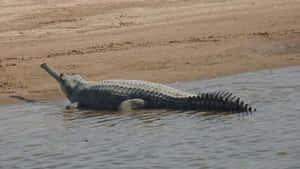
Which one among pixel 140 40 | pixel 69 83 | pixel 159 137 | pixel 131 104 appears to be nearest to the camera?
pixel 159 137

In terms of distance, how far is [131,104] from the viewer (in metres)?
8.42

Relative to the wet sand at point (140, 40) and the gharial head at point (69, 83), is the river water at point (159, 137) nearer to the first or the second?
the gharial head at point (69, 83)

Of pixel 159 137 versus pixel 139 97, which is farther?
pixel 139 97

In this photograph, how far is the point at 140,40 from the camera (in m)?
13.4

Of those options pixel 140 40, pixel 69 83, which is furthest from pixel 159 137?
pixel 140 40

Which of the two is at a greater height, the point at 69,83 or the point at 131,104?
the point at 69,83

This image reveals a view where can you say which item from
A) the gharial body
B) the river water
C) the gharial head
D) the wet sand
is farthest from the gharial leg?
the wet sand

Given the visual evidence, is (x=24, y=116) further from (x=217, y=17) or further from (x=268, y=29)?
(x=217, y=17)

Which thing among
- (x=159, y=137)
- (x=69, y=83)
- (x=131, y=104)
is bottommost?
(x=159, y=137)

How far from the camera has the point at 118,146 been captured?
6285mm

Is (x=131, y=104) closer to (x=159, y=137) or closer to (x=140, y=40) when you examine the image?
(x=159, y=137)

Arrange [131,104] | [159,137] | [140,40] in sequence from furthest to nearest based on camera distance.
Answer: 1. [140,40]
2. [131,104]
3. [159,137]

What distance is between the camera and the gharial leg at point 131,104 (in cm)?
841

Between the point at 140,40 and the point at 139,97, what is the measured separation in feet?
16.6
